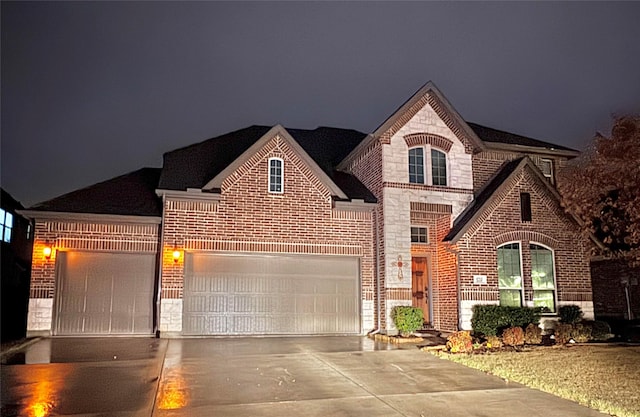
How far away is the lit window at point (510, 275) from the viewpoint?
51.2 feet

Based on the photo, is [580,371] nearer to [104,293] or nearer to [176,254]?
[176,254]

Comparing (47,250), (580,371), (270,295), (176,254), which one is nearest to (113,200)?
(47,250)

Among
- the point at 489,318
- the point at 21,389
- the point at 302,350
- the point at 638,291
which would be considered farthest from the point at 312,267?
the point at 638,291

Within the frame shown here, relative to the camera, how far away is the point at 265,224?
15.2 meters

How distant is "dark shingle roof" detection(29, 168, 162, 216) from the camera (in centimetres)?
1459

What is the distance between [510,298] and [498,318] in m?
2.94

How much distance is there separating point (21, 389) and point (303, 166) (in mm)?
9979

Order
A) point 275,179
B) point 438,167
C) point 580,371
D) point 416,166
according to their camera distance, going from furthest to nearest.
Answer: point 438,167 → point 416,166 → point 275,179 → point 580,371

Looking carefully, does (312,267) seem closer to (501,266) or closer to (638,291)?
(501,266)

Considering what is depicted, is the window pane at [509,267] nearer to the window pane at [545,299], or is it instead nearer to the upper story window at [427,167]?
the window pane at [545,299]

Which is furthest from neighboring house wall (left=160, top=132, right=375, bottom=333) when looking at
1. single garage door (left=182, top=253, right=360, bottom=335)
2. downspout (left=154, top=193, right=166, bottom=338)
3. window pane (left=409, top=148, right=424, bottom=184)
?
window pane (left=409, top=148, right=424, bottom=184)

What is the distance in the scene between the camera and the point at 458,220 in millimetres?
16188

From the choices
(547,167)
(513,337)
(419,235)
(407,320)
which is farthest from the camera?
(547,167)

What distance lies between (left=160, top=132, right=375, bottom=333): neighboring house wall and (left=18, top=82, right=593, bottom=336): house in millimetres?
38
